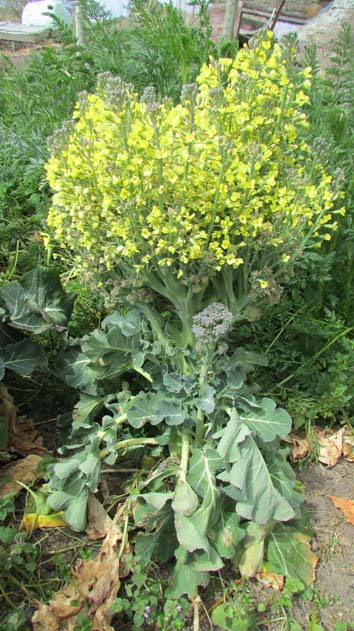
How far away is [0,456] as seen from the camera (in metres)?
2.43

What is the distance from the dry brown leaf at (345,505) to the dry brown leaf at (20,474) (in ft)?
4.54

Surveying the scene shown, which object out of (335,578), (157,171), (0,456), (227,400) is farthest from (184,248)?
(335,578)

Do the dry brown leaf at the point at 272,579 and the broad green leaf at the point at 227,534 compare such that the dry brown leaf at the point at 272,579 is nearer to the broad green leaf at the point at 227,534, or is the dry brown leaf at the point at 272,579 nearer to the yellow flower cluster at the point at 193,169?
the broad green leaf at the point at 227,534

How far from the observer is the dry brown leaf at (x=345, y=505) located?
8.11 feet

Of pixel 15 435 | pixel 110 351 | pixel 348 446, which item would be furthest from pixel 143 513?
pixel 348 446

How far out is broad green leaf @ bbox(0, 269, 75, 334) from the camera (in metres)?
2.42

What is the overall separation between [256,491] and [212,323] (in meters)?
0.68

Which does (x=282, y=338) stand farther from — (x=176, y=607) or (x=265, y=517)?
(x=176, y=607)

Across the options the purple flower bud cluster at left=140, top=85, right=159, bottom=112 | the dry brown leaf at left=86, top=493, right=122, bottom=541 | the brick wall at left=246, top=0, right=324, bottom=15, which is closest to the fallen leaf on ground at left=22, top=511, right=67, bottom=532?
the dry brown leaf at left=86, top=493, right=122, bottom=541

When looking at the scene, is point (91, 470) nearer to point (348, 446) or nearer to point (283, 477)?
point (283, 477)

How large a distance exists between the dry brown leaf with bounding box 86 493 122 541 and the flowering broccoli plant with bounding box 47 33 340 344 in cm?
96

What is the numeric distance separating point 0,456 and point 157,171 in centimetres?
149

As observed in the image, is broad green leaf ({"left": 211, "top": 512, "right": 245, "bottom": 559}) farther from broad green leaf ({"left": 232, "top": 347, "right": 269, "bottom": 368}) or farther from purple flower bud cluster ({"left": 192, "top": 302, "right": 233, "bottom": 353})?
→ purple flower bud cluster ({"left": 192, "top": 302, "right": 233, "bottom": 353})

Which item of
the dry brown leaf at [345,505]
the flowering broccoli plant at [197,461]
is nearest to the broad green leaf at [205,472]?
the flowering broccoli plant at [197,461]
